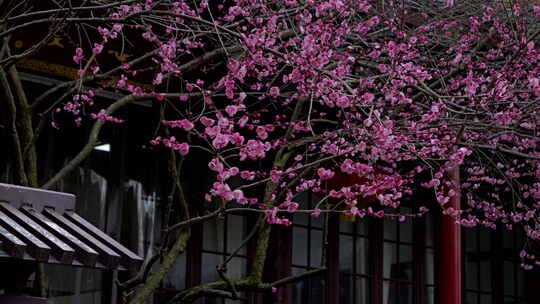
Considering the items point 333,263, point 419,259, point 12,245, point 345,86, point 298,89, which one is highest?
point 298,89

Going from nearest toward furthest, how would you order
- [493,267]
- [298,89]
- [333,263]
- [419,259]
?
[298,89]
[333,263]
[419,259]
[493,267]

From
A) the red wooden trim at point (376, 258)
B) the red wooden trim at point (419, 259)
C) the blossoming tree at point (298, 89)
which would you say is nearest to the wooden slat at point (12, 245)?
the blossoming tree at point (298, 89)

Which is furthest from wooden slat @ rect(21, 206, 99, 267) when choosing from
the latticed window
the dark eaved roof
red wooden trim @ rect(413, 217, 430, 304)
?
the latticed window

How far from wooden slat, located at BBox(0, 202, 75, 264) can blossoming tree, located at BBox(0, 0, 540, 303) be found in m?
2.06

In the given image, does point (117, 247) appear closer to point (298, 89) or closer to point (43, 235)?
point (43, 235)

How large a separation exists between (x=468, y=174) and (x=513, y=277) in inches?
131

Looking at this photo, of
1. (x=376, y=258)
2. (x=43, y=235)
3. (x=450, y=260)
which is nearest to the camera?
(x=43, y=235)

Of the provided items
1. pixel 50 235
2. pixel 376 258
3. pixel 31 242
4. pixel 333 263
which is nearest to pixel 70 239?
pixel 50 235

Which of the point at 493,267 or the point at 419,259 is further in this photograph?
the point at 493,267

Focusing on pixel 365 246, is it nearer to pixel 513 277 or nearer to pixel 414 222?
pixel 414 222

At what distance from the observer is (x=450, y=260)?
9.96 m

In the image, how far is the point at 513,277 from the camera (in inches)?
567

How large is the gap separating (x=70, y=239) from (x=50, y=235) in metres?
0.10

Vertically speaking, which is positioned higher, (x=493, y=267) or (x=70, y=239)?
(x=493, y=267)
